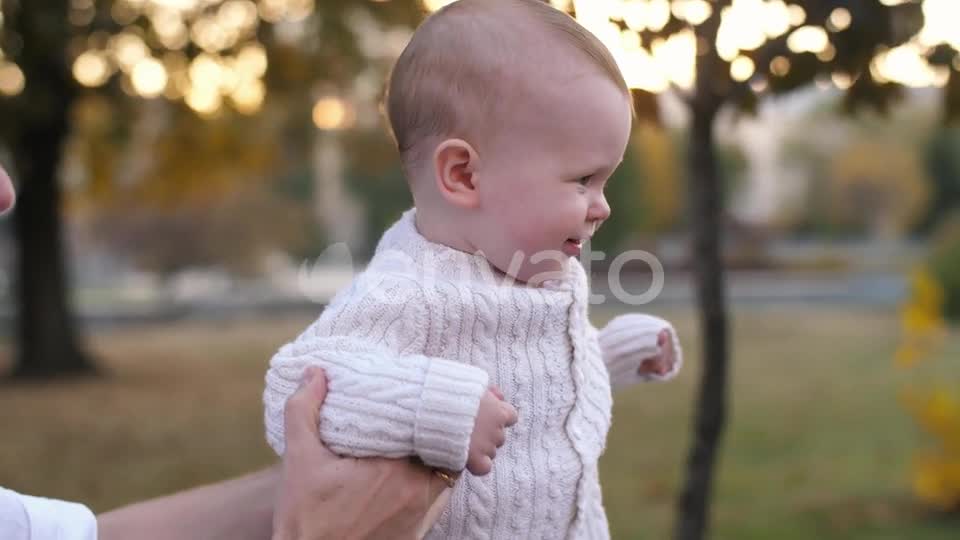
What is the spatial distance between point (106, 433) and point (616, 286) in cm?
843

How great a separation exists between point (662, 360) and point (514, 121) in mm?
610

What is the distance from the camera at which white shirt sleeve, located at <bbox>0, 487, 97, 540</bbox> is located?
1.48 m

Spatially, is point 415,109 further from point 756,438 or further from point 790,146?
point 790,146

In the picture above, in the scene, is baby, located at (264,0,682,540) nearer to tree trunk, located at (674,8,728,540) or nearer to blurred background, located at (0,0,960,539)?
blurred background, located at (0,0,960,539)

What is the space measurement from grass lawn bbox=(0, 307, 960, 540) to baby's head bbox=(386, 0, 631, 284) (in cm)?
507

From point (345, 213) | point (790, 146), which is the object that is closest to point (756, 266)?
point (790, 146)

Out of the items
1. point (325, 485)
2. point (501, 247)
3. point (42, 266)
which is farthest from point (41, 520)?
point (42, 266)

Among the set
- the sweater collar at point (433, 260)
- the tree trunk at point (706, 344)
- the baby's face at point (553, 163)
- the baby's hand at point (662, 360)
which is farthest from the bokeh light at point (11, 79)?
the baby's face at point (553, 163)

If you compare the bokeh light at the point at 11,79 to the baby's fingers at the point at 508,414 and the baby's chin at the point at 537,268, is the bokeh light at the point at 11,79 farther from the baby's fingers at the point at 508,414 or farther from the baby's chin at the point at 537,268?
the baby's fingers at the point at 508,414

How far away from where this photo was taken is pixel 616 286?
8.05 feet

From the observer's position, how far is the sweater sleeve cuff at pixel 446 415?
134 centimetres

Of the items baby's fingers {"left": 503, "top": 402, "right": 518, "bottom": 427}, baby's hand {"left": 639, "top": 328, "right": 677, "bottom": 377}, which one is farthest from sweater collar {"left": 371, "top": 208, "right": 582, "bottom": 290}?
baby's hand {"left": 639, "top": 328, "right": 677, "bottom": 377}

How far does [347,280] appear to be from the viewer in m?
5.27

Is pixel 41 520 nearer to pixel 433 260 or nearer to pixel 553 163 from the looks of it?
pixel 433 260
